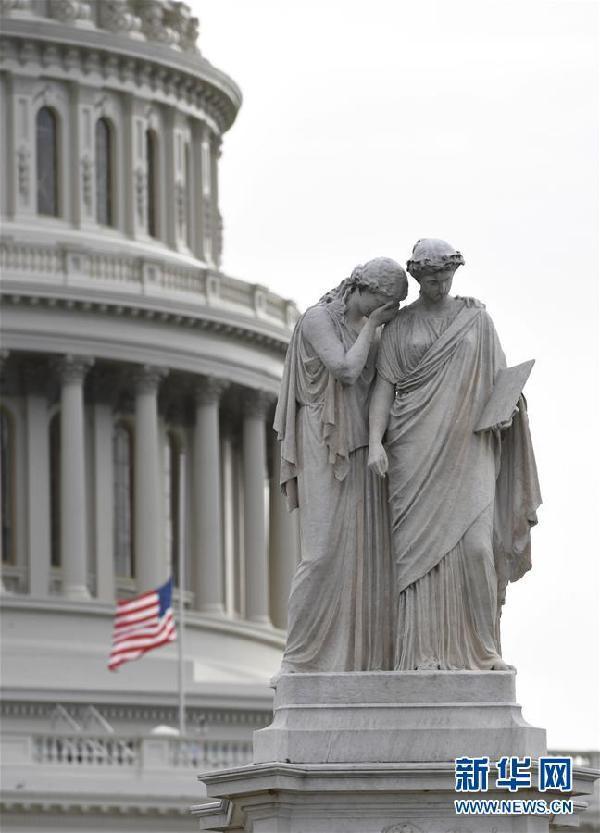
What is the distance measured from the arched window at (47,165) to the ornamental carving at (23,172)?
0.61 m

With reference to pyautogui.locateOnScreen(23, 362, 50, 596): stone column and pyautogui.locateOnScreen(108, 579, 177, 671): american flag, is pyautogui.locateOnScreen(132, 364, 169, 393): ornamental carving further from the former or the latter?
pyautogui.locateOnScreen(108, 579, 177, 671): american flag

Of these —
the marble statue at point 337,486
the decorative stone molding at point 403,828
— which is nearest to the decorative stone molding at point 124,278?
the marble statue at point 337,486

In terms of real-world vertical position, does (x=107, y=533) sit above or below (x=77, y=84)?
below

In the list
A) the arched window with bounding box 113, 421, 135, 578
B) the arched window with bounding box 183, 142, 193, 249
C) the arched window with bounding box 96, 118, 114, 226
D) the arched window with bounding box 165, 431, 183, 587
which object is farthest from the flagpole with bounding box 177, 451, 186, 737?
the arched window with bounding box 96, 118, 114, 226

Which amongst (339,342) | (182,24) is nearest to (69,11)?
(182,24)

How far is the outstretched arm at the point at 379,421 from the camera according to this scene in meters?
18.3

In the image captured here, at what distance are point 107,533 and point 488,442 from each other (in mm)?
87359

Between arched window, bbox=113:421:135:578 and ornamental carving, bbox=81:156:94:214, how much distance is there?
7174 mm

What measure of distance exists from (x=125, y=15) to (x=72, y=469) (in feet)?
53.6

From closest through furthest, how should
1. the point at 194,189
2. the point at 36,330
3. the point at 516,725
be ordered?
the point at 516,725 → the point at 36,330 → the point at 194,189

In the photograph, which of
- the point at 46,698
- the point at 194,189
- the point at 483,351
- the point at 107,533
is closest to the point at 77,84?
the point at 194,189

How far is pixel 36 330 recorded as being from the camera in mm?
103438

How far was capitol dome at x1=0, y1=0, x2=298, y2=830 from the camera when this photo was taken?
103000 millimetres

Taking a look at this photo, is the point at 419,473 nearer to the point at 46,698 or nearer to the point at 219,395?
the point at 46,698
